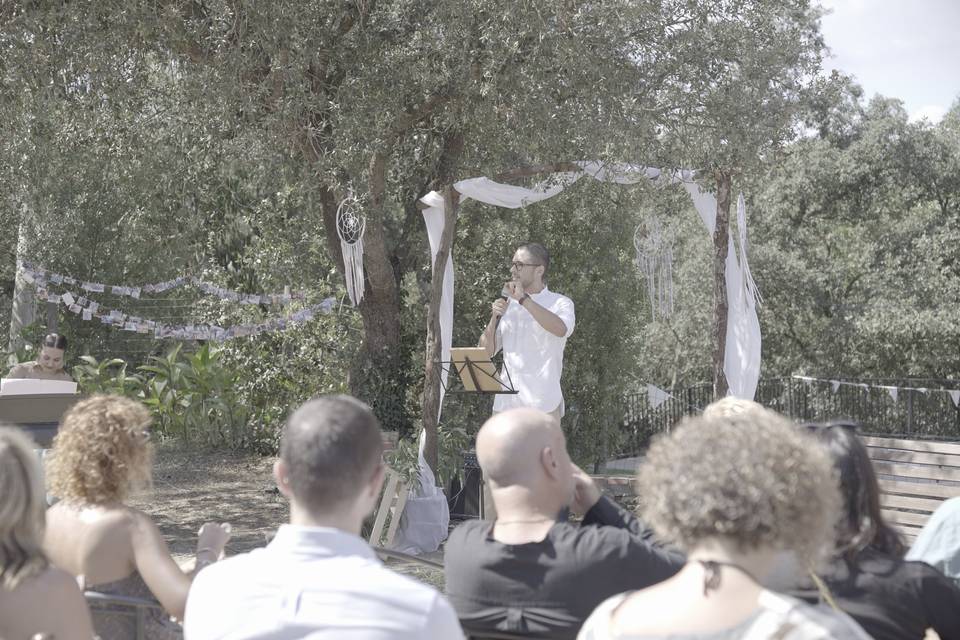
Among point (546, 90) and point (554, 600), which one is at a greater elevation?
point (546, 90)

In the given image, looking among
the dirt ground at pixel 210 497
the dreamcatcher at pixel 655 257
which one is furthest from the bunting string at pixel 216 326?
the dreamcatcher at pixel 655 257

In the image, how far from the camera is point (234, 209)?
41.1 ft

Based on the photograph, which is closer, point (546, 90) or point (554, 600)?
point (554, 600)

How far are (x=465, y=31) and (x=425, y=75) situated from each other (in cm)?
64

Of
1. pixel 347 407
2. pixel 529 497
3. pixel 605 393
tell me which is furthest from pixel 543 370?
pixel 605 393

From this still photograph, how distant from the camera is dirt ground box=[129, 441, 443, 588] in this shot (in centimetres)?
800

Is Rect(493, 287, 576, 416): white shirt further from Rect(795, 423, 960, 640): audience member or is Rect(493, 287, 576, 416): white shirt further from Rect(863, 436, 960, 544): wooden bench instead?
Rect(795, 423, 960, 640): audience member

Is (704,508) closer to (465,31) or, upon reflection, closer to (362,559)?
(362,559)

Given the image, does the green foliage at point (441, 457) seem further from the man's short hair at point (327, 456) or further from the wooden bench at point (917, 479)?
the man's short hair at point (327, 456)

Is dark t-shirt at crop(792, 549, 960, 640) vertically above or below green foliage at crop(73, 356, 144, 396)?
above

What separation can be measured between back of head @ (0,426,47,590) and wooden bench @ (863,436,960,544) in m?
5.16

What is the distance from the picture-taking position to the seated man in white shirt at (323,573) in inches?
72.1

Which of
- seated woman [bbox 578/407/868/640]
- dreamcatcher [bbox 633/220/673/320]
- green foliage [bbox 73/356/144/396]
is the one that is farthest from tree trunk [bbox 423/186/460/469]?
green foliage [bbox 73/356/144/396]

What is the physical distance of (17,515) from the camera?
84.2 inches
